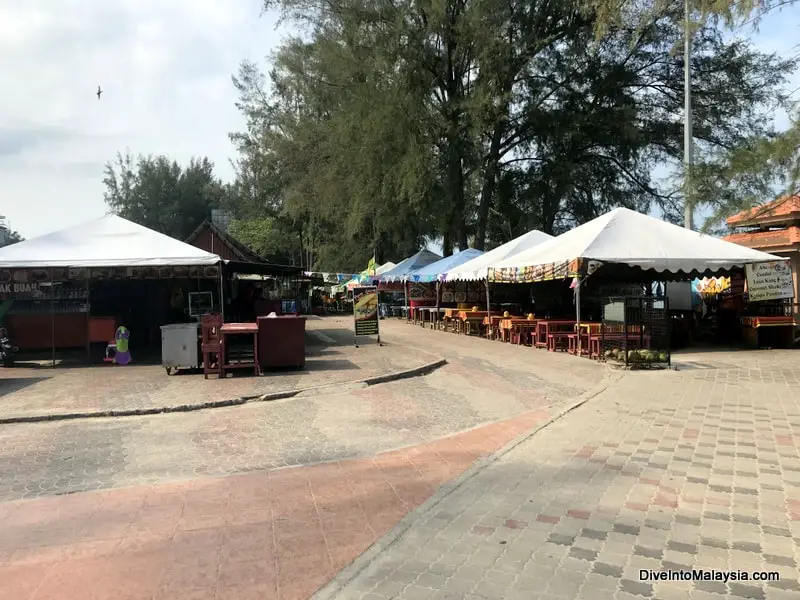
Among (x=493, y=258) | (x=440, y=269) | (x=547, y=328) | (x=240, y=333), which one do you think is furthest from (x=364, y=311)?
(x=440, y=269)

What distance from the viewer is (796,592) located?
10.6ft

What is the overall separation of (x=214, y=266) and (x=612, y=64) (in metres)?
22.2

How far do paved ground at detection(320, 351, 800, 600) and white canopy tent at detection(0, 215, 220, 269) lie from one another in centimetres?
968

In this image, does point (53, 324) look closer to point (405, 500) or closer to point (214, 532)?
point (214, 532)

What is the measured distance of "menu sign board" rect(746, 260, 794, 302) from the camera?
15109 millimetres

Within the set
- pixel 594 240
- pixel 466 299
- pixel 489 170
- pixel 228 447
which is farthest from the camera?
pixel 489 170

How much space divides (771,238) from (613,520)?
62.2ft

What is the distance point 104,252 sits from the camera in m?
13.5

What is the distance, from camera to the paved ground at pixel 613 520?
3398mm

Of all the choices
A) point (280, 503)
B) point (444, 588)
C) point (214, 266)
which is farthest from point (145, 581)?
point (214, 266)

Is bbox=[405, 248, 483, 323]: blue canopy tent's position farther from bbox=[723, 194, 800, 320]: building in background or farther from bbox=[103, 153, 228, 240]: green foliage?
bbox=[103, 153, 228, 240]: green foliage

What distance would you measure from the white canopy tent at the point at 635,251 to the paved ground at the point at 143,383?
4.22 meters

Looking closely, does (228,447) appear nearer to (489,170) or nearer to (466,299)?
(466,299)

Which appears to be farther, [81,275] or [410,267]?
[410,267]
